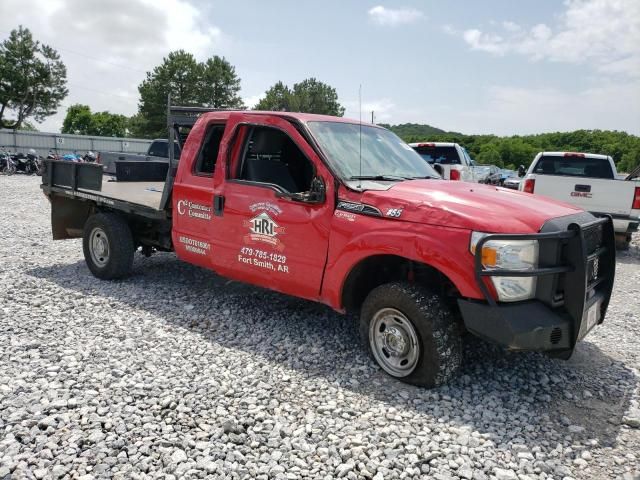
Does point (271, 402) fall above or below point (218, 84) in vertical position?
below

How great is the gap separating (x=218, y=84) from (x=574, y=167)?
58062mm

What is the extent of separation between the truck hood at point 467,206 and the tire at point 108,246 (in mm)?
3499

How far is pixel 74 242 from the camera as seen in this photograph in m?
A: 8.77

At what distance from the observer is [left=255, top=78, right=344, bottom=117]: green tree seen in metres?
61.7

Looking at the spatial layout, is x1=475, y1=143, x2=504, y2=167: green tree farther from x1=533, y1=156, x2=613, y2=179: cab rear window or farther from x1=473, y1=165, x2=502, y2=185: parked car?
x1=533, y1=156, x2=613, y2=179: cab rear window

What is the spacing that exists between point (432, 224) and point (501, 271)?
1.78 ft

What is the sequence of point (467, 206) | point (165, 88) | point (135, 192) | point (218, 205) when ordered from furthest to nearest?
1. point (165, 88)
2. point (135, 192)
3. point (218, 205)
4. point (467, 206)

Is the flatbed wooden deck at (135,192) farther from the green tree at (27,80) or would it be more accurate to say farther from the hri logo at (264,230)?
the green tree at (27,80)

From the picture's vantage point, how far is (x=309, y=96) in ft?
216

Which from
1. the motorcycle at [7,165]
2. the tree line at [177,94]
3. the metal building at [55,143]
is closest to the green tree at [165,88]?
the tree line at [177,94]

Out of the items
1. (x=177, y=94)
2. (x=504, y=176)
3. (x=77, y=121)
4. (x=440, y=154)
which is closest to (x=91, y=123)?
(x=77, y=121)

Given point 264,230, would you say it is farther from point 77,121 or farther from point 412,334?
point 77,121

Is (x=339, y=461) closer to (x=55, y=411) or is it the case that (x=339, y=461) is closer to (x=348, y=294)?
(x=348, y=294)

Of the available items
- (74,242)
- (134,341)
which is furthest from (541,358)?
(74,242)
